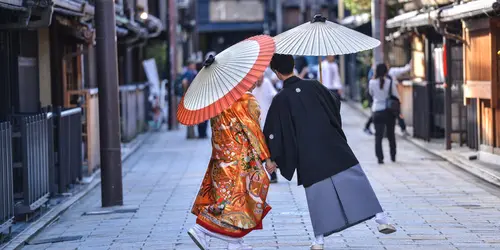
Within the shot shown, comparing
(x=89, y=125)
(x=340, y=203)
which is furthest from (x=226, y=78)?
(x=89, y=125)

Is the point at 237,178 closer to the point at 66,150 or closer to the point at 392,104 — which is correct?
the point at 66,150

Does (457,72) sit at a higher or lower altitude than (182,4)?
lower

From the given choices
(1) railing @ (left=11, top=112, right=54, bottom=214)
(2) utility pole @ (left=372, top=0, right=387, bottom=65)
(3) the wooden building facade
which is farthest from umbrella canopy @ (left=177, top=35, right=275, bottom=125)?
(2) utility pole @ (left=372, top=0, right=387, bottom=65)

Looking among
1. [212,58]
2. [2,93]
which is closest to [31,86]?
[2,93]

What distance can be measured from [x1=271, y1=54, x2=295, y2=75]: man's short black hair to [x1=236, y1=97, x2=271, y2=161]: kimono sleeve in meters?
0.38

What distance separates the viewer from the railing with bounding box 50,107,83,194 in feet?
49.3

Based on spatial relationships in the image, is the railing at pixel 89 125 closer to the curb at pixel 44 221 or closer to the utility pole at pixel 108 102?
the curb at pixel 44 221

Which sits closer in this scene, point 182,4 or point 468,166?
point 468,166

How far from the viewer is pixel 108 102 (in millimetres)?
14117

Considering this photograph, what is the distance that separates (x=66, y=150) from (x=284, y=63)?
22.1 feet

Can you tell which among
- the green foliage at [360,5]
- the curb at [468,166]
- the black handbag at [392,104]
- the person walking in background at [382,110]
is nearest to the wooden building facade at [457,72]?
the curb at [468,166]

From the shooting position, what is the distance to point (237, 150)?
9383 mm

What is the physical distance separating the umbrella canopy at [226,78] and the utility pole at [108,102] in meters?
4.81

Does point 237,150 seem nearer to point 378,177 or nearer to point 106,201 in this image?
point 106,201
